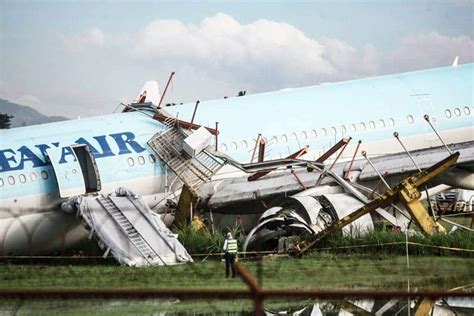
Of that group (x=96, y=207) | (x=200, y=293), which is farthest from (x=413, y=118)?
(x=200, y=293)

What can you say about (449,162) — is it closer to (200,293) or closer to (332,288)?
(332,288)

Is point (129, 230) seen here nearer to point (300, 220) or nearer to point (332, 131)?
point (300, 220)

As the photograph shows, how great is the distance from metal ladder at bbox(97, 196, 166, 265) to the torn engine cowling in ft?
8.80

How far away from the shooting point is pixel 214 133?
94.2 ft

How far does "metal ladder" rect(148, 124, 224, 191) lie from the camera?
28.0m

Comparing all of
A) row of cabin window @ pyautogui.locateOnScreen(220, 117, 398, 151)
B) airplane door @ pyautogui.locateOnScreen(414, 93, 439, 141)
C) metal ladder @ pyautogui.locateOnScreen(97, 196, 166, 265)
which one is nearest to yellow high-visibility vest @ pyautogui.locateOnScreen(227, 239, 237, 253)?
metal ladder @ pyautogui.locateOnScreen(97, 196, 166, 265)

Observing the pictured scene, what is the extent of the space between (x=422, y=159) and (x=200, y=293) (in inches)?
791

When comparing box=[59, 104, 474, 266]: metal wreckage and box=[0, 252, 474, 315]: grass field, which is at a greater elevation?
box=[59, 104, 474, 266]: metal wreckage

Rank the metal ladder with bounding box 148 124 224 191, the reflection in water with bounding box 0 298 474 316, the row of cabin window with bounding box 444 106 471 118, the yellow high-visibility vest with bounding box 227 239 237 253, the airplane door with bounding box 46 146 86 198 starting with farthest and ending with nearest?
the row of cabin window with bounding box 444 106 471 118 < the metal ladder with bounding box 148 124 224 191 < the airplane door with bounding box 46 146 86 198 < the yellow high-visibility vest with bounding box 227 239 237 253 < the reflection in water with bounding box 0 298 474 316

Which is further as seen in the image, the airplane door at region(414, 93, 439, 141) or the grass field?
the airplane door at region(414, 93, 439, 141)

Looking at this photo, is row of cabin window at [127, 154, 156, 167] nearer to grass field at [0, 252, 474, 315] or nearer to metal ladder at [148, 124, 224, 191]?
metal ladder at [148, 124, 224, 191]

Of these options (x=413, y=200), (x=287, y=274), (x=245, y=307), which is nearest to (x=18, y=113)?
(x=413, y=200)

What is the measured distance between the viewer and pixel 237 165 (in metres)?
28.0

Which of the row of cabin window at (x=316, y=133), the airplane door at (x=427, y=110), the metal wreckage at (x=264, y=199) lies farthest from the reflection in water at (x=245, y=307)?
the airplane door at (x=427, y=110)
